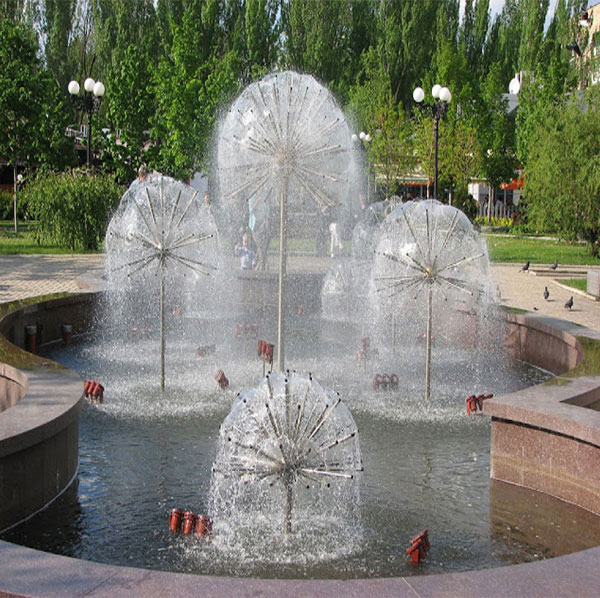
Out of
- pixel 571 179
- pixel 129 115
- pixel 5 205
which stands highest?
pixel 129 115

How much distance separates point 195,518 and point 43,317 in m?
7.53

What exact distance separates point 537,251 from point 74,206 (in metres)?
14.9

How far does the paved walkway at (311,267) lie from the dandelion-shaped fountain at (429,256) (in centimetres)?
259

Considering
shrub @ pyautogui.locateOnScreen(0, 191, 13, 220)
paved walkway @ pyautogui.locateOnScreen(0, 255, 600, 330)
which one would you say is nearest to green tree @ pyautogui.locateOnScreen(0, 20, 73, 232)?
shrub @ pyautogui.locateOnScreen(0, 191, 13, 220)

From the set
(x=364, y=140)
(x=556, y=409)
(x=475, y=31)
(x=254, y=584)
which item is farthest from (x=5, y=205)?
(x=254, y=584)

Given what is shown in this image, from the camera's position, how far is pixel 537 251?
1162 inches

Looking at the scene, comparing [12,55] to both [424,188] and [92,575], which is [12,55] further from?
[92,575]

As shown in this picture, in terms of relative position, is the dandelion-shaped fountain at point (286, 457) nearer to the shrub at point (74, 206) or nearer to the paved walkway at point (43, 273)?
the paved walkway at point (43, 273)

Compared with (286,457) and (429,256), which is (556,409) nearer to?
(286,457)

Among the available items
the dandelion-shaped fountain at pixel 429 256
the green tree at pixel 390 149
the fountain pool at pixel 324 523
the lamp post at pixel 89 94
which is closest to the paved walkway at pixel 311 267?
the dandelion-shaped fountain at pixel 429 256

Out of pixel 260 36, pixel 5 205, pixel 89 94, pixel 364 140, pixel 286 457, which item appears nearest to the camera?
pixel 286 457

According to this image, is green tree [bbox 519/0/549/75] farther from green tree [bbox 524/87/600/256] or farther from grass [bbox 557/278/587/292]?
grass [bbox 557/278/587/292]

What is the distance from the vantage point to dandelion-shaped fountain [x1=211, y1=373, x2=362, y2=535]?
519 centimetres

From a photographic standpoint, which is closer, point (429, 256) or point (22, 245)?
point (429, 256)
